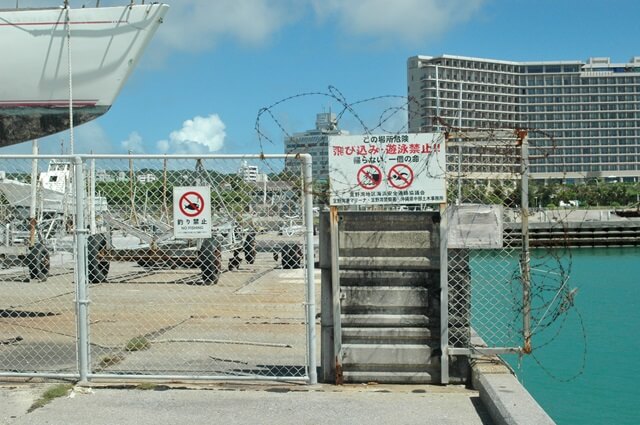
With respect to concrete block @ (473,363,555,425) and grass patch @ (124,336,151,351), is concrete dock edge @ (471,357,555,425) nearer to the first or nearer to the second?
concrete block @ (473,363,555,425)

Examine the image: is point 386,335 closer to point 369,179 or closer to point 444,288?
point 444,288

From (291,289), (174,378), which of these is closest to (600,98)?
(291,289)

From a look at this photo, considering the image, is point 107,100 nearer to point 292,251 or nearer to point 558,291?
point 292,251

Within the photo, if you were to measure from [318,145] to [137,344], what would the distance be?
3.88m

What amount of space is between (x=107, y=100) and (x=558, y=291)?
32.5 ft

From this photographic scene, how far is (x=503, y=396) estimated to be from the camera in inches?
260

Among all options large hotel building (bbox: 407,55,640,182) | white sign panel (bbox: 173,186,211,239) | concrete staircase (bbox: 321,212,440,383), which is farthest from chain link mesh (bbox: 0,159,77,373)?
large hotel building (bbox: 407,55,640,182)

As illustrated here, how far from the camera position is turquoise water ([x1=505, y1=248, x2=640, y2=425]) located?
10773mm

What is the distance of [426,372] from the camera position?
25.3 ft

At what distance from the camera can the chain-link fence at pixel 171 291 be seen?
783cm

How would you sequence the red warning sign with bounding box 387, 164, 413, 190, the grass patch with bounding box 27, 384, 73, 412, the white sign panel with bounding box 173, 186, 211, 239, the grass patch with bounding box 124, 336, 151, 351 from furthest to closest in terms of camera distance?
the grass patch with bounding box 124, 336, 151, 351, the white sign panel with bounding box 173, 186, 211, 239, the red warning sign with bounding box 387, 164, 413, 190, the grass patch with bounding box 27, 384, 73, 412

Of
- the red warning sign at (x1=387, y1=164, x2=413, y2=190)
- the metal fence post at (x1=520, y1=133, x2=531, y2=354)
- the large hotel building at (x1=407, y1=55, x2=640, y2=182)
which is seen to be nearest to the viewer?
the metal fence post at (x1=520, y1=133, x2=531, y2=354)

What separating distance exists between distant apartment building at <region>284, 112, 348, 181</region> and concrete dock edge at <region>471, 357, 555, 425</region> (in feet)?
7.92

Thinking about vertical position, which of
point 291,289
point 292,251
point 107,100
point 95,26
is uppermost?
point 95,26
